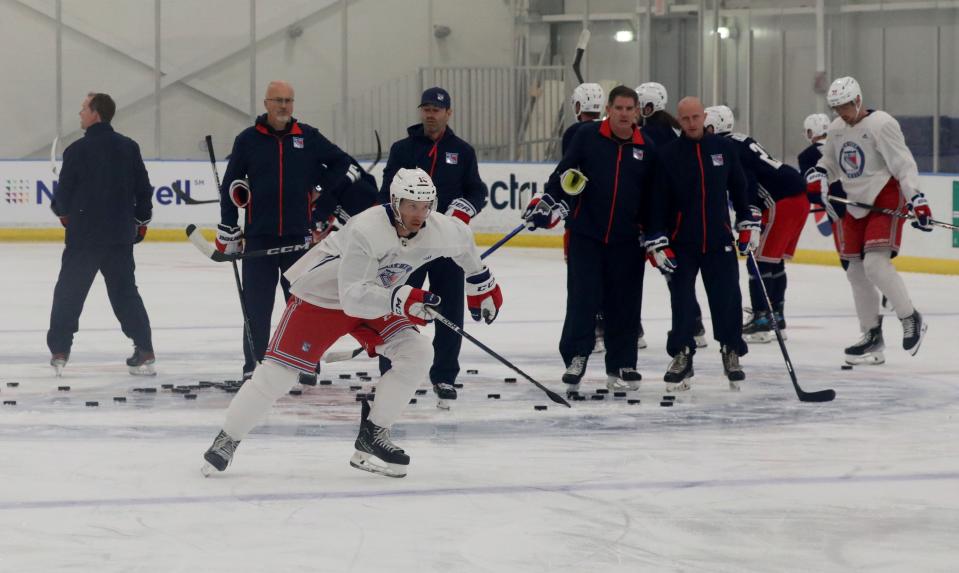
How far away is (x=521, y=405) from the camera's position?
647 centimetres

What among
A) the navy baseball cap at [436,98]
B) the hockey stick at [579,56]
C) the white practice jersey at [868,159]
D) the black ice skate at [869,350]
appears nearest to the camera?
the navy baseball cap at [436,98]

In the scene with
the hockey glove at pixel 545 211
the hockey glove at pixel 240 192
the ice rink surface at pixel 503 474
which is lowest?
the ice rink surface at pixel 503 474

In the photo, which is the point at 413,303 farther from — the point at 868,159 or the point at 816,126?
the point at 816,126

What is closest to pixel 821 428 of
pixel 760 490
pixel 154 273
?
pixel 760 490

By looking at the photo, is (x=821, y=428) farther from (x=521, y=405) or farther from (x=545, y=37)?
(x=545, y=37)

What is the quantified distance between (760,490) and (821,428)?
1.19 metres

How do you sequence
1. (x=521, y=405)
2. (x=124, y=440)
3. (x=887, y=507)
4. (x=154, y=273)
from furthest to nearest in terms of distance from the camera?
(x=154, y=273), (x=521, y=405), (x=124, y=440), (x=887, y=507)

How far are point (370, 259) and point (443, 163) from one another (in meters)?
1.77

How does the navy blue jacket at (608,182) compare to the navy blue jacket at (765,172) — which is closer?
the navy blue jacket at (608,182)

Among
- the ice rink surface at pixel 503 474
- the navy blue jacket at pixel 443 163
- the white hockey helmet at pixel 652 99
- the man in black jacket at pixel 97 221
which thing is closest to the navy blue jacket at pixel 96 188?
the man in black jacket at pixel 97 221

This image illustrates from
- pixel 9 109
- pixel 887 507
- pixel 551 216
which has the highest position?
pixel 9 109

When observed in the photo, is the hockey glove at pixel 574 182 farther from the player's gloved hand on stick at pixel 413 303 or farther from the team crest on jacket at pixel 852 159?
the player's gloved hand on stick at pixel 413 303

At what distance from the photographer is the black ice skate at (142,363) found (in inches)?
286

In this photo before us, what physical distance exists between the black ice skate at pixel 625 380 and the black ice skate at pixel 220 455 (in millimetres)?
2262
